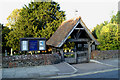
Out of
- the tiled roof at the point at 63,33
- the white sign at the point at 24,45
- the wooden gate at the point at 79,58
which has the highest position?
the tiled roof at the point at 63,33

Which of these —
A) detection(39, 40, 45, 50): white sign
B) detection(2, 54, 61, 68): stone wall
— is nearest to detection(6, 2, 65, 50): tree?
detection(39, 40, 45, 50): white sign

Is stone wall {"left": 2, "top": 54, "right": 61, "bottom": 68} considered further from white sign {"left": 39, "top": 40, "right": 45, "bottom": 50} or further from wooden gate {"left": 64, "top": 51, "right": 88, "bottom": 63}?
wooden gate {"left": 64, "top": 51, "right": 88, "bottom": 63}

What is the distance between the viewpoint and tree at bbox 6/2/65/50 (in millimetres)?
22094

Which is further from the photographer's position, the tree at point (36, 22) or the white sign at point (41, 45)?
the tree at point (36, 22)

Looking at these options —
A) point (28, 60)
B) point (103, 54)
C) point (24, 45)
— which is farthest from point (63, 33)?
point (103, 54)

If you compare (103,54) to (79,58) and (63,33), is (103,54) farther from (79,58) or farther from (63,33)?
(63,33)

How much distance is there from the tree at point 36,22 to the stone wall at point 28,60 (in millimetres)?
9130

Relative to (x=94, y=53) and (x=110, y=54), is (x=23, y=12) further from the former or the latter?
(x=110, y=54)

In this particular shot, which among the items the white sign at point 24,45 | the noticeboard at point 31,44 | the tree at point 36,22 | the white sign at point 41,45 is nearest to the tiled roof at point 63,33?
the white sign at point 41,45

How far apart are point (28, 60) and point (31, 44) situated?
6.21 ft

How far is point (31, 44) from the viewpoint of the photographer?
13406 millimetres

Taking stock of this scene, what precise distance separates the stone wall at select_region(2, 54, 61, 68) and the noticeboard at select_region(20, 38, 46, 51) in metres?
1.22

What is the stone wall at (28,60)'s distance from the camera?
1166 centimetres

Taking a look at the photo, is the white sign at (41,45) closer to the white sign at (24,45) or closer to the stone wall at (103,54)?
the white sign at (24,45)
